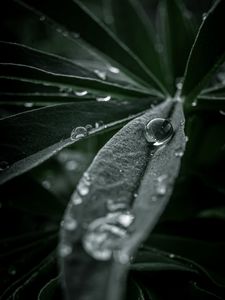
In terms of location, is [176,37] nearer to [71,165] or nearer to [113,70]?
[113,70]

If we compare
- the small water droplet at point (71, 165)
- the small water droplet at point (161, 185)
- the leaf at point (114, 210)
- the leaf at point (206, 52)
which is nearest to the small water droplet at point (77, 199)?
the leaf at point (114, 210)

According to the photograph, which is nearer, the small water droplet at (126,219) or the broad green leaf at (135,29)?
the small water droplet at (126,219)

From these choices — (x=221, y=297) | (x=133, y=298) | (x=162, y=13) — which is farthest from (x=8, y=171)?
(x=162, y=13)

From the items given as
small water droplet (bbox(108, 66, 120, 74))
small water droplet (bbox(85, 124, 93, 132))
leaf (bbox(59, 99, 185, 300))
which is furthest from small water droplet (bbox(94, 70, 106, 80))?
leaf (bbox(59, 99, 185, 300))

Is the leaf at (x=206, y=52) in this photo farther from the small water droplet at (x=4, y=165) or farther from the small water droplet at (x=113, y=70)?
the small water droplet at (x=4, y=165)

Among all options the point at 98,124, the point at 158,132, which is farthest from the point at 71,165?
the point at 158,132

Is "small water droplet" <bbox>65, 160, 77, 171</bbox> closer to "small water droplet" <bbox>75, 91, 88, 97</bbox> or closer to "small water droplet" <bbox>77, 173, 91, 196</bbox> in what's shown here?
"small water droplet" <bbox>75, 91, 88, 97</bbox>
